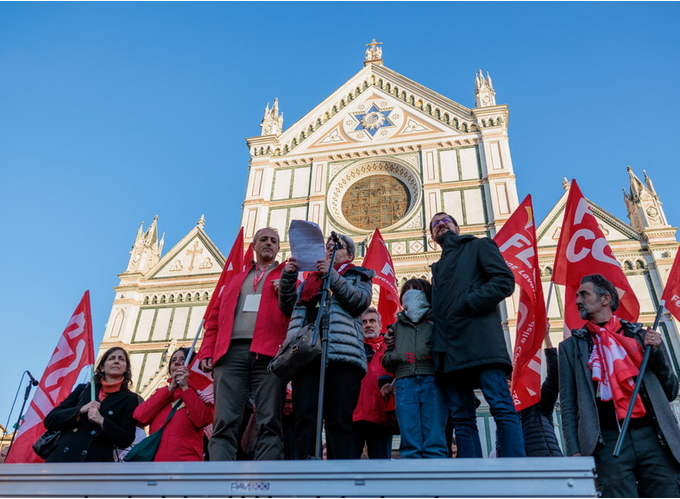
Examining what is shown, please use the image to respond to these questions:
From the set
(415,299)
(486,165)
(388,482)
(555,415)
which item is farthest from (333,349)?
(486,165)

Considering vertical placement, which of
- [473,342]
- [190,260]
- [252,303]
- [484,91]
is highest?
[484,91]

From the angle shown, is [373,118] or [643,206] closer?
[643,206]

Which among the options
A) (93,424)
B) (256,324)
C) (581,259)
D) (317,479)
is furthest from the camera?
(581,259)

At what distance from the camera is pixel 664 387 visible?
335 cm

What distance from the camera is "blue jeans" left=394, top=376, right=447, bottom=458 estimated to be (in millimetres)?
3537

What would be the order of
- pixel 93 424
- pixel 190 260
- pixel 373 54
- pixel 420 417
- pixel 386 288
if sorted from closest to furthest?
pixel 420 417 → pixel 93 424 → pixel 386 288 → pixel 190 260 → pixel 373 54

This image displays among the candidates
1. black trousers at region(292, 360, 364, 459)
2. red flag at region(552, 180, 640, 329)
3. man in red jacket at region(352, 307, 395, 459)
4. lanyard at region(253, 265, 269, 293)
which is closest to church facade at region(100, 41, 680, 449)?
red flag at region(552, 180, 640, 329)

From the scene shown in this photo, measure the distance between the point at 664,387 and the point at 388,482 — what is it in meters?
2.07

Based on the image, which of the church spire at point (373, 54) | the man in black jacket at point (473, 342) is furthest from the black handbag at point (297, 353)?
the church spire at point (373, 54)

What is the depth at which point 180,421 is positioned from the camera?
13.9ft

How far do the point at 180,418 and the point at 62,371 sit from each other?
3752mm

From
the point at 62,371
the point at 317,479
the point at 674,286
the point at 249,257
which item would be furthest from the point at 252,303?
the point at 674,286

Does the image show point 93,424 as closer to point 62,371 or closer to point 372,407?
point 372,407

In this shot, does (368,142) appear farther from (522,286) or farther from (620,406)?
(620,406)
